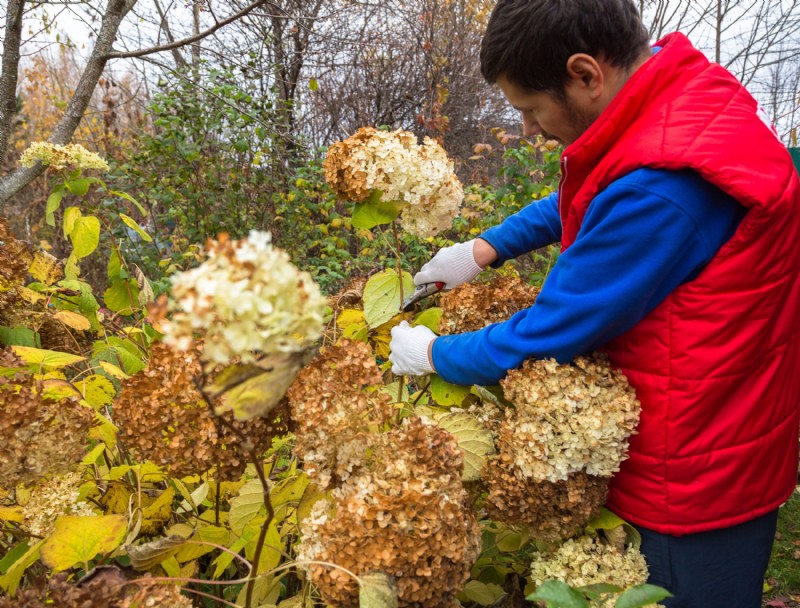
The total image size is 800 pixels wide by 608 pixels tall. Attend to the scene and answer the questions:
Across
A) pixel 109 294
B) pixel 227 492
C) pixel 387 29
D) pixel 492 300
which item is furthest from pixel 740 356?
pixel 387 29

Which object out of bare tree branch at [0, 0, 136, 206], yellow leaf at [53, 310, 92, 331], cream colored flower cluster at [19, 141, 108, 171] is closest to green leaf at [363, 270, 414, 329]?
yellow leaf at [53, 310, 92, 331]

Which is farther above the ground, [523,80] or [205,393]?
[523,80]

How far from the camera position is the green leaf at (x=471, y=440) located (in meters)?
1.24

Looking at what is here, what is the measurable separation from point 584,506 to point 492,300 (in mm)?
536

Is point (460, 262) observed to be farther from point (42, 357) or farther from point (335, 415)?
point (42, 357)

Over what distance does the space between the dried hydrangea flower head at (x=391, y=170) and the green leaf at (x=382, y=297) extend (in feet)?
0.64

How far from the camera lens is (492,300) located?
146cm

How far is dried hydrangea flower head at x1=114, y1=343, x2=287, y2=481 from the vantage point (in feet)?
3.21

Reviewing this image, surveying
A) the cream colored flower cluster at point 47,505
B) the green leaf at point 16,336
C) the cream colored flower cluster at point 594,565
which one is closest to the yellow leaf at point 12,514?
the cream colored flower cluster at point 47,505

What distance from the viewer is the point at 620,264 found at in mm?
1044

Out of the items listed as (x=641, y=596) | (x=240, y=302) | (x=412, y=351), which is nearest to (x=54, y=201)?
(x=412, y=351)

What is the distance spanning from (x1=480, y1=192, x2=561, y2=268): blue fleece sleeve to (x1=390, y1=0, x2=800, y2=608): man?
1.32 ft

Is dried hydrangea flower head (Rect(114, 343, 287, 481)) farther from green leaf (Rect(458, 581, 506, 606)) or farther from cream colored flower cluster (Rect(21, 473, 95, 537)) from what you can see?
green leaf (Rect(458, 581, 506, 606))

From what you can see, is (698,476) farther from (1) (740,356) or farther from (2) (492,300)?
(2) (492,300)
